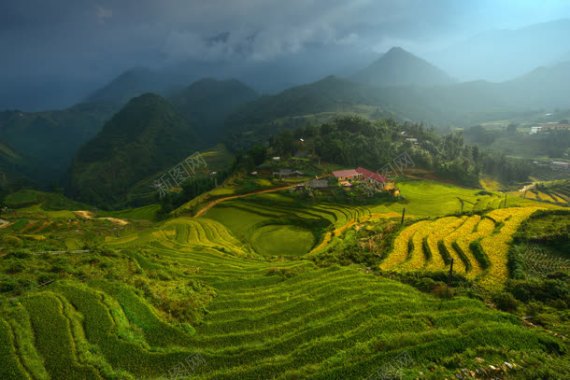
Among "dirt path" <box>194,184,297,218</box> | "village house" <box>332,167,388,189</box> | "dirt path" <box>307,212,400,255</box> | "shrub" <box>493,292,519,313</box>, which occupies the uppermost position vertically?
"shrub" <box>493,292,519,313</box>

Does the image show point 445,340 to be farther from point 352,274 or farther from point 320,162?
point 320,162

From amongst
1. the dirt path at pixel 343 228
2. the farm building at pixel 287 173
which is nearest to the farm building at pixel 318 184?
the farm building at pixel 287 173

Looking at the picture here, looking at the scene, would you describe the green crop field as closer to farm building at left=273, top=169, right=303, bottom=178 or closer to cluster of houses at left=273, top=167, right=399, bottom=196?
cluster of houses at left=273, top=167, right=399, bottom=196

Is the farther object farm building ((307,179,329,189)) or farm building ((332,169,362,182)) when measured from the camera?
farm building ((332,169,362,182))

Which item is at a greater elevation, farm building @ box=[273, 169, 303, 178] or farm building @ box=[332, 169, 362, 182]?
farm building @ box=[273, 169, 303, 178]

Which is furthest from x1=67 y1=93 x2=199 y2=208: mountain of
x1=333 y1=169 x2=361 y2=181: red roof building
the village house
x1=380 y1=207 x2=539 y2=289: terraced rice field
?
x1=380 y1=207 x2=539 y2=289: terraced rice field

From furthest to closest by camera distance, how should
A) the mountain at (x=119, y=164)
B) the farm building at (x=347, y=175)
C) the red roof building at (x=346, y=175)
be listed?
the mountain at (x=119, y=164), the red roof building at (x=346, y=175), the farm building at (x=347, y=175)

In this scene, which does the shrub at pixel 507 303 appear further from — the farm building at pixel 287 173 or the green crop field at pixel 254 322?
the farm building at pixel 287 173

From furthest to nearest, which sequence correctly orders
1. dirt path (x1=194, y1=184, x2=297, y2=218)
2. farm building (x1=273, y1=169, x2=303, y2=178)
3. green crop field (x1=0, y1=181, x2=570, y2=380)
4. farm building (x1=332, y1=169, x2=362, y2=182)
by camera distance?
farm building (x1=273, y1=169, x2=303, y2=178) < farm building (x1=332, y1=169, x2=362, y2=182) < dirt path (x1=194, y1=184, x2=297, y2=218) < green crop field (x1=0, y1=181, x2=570, y2=380)

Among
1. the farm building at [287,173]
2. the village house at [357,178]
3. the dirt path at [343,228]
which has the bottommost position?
the dirt path at [343,228]
